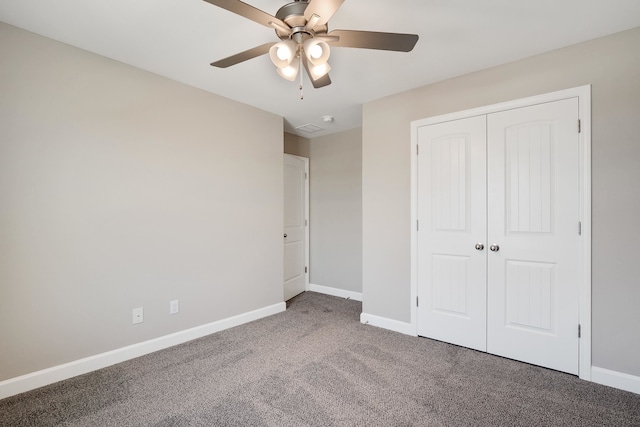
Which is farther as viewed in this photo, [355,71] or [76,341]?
[355,71]

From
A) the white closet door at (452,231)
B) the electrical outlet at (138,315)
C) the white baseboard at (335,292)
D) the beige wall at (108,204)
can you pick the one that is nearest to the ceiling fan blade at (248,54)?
the beige wall at (108,204)

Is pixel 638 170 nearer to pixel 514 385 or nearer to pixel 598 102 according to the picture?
pixel 598 102

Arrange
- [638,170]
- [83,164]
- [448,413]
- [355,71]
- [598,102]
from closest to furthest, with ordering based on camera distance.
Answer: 1. [448,413]
2. [638,170]
3. [598,102]
4. [83,164]
5. [355,71]

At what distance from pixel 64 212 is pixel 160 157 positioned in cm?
83

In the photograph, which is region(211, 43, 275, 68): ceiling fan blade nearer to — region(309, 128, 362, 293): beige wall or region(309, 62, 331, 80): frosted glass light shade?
region(309, 62, 331, 80): frosted glass light shade

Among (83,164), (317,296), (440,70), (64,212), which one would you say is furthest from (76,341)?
(440,70)

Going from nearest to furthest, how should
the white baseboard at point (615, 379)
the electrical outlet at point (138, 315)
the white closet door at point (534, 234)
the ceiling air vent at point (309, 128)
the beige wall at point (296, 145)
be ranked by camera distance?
the white baseboard at point (615, 379), the white closet door at point (534, 234), the electrical outlet at point (138, 315), the ceiling air vent at point (309, 128), the beige wall at point (296, 145)

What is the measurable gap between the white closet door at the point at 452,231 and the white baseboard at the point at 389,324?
0.11 m

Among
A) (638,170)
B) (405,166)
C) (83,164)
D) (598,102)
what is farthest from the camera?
(405,166)

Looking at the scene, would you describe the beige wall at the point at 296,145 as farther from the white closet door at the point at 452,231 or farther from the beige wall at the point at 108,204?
the white closet door at the point at 452,231

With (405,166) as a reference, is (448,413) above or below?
below

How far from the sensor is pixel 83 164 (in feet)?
7.38

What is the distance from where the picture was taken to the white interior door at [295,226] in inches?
Answer: 170

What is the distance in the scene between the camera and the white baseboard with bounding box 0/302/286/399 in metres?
1.98
